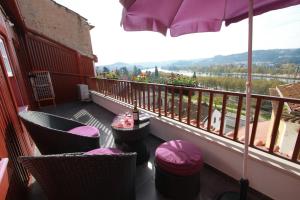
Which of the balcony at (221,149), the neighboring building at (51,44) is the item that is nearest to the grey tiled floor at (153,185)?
the balcony at (221,149)

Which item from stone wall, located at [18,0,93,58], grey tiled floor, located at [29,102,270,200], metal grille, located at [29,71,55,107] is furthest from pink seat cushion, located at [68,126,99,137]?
stone wall, located at [18,0,93,58]

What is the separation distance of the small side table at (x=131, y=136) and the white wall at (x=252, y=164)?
699 millimetres

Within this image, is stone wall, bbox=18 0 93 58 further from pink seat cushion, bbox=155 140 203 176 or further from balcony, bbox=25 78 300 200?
pink seat cushion, bbox=155 140 203 176

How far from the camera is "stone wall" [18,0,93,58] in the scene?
616cm

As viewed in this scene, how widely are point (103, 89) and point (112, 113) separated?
1.17 metres

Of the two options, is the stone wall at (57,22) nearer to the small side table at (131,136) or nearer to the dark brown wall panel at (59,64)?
the dark brown wall panel at (59,64)

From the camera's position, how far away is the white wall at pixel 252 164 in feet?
5.28

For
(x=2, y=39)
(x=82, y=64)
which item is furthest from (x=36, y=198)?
(x=82, y=64)

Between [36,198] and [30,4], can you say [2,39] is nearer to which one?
[36,198]

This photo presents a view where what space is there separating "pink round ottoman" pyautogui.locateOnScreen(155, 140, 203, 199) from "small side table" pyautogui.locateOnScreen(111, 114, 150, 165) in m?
0.52

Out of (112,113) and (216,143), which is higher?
(216,143)

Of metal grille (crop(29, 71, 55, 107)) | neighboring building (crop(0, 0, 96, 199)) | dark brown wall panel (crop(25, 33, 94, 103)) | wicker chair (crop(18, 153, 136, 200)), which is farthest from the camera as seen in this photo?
dark brown wall panel (crop(25, 33, 94, 103))

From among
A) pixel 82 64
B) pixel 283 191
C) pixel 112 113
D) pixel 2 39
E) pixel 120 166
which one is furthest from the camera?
pixel 82 64

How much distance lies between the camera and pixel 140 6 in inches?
58.6
